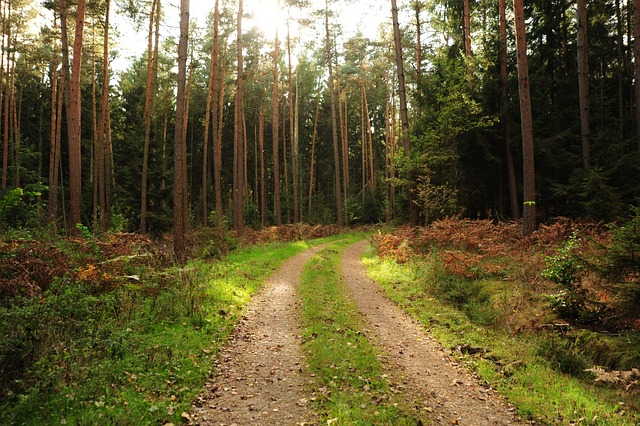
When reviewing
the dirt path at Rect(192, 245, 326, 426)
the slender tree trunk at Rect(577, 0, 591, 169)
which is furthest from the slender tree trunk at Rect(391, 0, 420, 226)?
the dirt path at Rect(192, 245, 326, 426)

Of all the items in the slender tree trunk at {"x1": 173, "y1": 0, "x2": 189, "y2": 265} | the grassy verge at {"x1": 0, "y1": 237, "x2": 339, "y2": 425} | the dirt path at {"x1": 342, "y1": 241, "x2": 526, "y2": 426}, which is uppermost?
the slender tree trunk at {"x1": 173, "y1": 0, "x2": 189, "y2": 265}

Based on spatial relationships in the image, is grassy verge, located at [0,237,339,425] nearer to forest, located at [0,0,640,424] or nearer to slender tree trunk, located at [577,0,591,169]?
forest, located at [0,0,640,424]

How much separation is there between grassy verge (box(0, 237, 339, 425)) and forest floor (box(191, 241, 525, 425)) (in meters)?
0.38

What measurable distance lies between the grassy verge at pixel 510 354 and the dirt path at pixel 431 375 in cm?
25

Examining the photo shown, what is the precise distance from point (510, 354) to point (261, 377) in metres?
4.02

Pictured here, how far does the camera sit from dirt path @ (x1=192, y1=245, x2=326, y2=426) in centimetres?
421

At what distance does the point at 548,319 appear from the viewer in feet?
21.9

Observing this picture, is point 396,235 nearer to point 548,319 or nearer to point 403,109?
point 403,109

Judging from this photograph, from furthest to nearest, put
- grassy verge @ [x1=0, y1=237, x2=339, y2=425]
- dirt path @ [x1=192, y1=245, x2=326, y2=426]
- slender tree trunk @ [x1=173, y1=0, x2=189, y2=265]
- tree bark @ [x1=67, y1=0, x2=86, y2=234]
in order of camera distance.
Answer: tree bark @ [x1=67, y1=0, x2=86, y2=234], slender tree trunk @ [x1=173, y1=0, x2=189, y2=265], dirt path @ [x1=192, y1=245, x2=326, y2=426], grassy verge @ [x1=0, y1=237, x2=339, y2=425]

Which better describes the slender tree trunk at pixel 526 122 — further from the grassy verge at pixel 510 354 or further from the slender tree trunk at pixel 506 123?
the slender tree trunk at pixel 506 123

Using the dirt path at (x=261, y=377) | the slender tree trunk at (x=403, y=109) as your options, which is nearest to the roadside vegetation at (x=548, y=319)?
the dirt path at (x=261, y=377)

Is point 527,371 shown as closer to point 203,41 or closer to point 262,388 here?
point 262,388

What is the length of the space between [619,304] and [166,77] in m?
32.1

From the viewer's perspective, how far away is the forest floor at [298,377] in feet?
14.0
